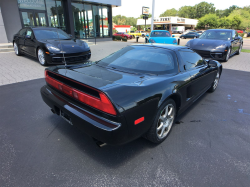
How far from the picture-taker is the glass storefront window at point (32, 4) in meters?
13.5

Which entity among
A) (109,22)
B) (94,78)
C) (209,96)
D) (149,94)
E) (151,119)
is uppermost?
(109,22)

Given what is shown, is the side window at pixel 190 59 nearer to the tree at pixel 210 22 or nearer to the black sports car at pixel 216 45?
the black sports car at pixel 216 45

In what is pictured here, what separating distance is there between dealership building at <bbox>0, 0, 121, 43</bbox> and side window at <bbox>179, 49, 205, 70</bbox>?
12.9 m

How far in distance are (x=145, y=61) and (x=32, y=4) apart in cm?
1537

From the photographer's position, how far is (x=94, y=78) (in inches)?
83.1

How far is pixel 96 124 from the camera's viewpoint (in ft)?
5.95

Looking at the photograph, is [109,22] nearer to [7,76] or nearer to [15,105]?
[7,76]

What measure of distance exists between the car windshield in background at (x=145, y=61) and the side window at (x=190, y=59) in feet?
1.05

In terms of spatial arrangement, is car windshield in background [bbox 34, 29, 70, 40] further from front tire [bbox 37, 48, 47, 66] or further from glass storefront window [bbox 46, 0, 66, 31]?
glass storefront window [bbox 46, 0, 66, 31]

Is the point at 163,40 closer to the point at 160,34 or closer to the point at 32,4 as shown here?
the point at 160,34

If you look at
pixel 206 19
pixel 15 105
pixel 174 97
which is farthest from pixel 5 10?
pixel 206 19

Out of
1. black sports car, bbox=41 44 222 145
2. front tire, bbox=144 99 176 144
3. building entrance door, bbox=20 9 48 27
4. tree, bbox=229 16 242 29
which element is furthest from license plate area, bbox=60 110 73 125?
tree, bbox=229 16 242 29

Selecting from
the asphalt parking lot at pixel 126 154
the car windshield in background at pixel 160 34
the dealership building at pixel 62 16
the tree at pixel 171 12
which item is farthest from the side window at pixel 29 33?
the tree at pixel 171 12

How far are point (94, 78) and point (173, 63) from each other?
134 centimetres
